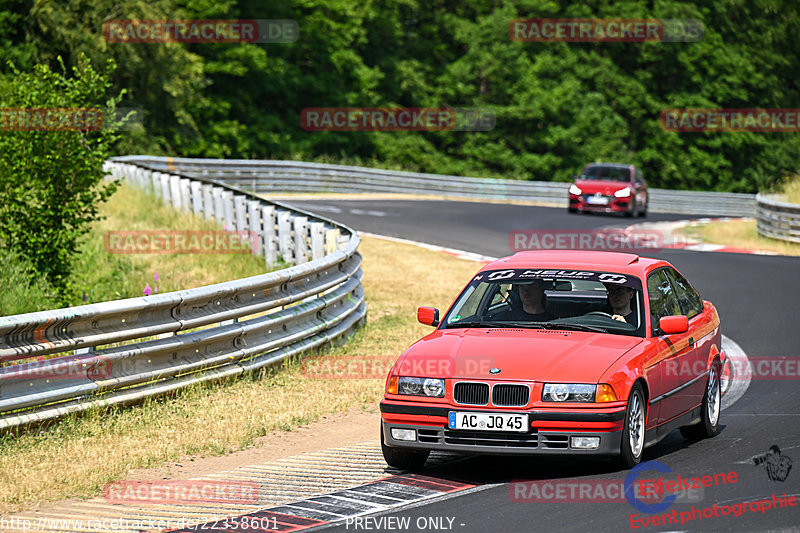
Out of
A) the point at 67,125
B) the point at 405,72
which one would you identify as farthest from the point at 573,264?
the point at 405,72

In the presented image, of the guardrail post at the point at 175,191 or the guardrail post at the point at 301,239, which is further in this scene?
the guardrail post at the point at 175,191

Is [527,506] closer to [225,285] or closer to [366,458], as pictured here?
[366,458]

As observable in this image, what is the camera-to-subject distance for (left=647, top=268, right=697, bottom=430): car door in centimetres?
803

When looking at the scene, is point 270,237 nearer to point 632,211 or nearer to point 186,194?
point 186,194

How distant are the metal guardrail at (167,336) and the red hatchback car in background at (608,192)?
61.4 feet

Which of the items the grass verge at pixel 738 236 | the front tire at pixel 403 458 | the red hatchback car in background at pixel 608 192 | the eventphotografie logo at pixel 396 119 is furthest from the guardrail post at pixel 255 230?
the eventphotografie logo at pixel 396 119

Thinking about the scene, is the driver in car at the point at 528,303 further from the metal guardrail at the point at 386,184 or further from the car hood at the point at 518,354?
the metal guardrail at the point at 386,184

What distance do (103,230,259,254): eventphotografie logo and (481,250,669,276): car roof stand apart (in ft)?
32.7

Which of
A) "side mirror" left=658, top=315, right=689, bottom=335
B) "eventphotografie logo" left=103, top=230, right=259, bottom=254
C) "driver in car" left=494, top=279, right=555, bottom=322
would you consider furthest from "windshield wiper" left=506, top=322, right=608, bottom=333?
"eventphotografie logo" left=103, top=230, right=259, bottom=254

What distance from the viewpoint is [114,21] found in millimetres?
38719

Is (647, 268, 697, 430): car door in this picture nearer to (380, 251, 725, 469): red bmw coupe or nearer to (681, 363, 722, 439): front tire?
(380, 251, 725, 469): red bmw coupe

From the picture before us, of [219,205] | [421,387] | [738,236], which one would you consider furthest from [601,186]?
[421,387]

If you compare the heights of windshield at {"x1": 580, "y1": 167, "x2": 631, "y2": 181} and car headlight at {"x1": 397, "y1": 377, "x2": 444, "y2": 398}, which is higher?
car headlight at {"x1": 397, "y1": 377, "x2": 444, "y2": 398}

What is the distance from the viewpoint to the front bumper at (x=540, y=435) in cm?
707
